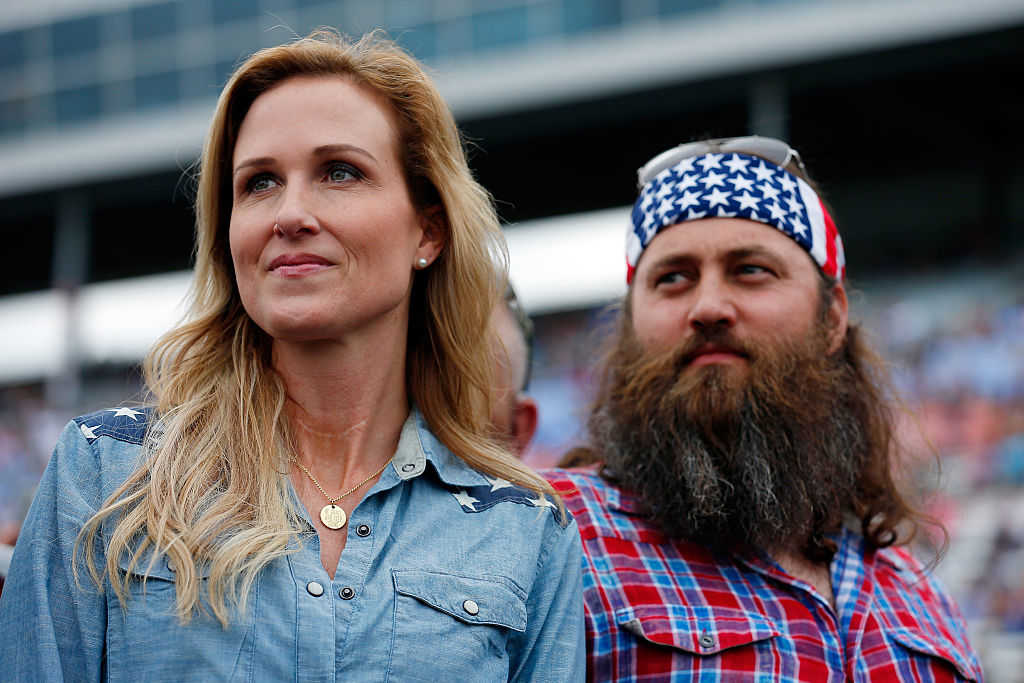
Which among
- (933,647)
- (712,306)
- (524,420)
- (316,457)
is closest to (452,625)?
(316,457)

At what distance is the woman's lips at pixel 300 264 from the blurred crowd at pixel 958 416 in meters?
1.83

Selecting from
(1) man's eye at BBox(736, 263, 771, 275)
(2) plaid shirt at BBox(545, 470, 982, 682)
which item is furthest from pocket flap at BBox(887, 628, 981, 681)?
(1) man's eye at BBox(736, 263, 771, 275)

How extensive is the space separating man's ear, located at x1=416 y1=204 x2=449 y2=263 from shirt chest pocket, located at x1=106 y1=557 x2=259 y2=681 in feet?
2.89

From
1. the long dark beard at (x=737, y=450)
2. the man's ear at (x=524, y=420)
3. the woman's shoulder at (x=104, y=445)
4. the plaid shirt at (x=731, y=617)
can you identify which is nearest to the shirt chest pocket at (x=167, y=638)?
the woman's shoulder at (x=104, y=445)

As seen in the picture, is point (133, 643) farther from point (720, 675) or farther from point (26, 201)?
point (26, 201)

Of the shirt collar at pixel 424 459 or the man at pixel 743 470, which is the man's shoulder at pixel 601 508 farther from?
the shirt collar at pixel 424 459

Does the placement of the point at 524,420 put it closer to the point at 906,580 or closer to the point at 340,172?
the point at 906,580

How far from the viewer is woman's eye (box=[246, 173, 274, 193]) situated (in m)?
2.37

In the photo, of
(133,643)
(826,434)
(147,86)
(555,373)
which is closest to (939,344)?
(555,373)

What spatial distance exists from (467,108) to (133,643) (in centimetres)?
1467

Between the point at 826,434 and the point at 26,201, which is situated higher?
the point at 826,434

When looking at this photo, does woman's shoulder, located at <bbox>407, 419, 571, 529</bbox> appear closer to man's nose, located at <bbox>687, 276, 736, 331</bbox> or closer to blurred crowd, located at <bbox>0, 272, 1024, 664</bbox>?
man's nose, located at <bbox>687, 276, 736, 331</bbox>

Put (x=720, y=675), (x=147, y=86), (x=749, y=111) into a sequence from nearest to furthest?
(x=720, y=675), (x=749, y=111), (x=147, y=86)

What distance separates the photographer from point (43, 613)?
1.98 meters
